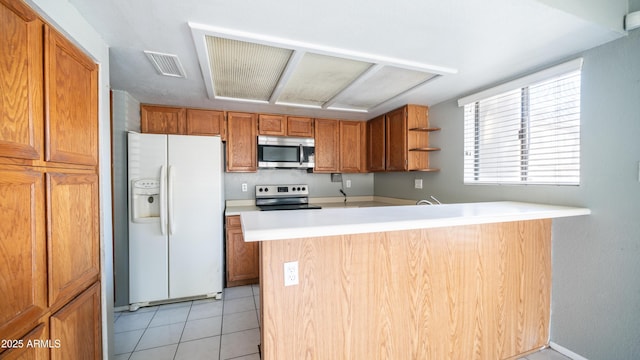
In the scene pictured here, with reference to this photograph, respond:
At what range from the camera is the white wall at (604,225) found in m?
1.48

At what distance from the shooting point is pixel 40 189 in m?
1.02

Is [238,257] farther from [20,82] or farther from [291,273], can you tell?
[20,82]

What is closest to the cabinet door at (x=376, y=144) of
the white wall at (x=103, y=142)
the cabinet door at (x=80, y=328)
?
the white wall at (x=103, y=142)

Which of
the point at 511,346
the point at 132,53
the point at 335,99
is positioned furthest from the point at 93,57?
the point at 511,346

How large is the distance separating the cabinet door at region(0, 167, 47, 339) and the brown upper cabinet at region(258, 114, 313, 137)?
8.03 ft

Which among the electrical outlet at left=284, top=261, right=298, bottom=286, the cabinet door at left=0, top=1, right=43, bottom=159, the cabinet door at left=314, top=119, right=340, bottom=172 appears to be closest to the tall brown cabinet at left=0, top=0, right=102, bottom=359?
the cabinet door at left=0, top=1, right=43, bottom=159

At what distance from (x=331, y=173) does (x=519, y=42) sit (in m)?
2.73

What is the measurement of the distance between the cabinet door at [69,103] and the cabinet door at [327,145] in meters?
2.50

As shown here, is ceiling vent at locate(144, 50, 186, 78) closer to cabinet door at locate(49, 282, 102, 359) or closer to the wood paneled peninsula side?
the wood paneled peninsula side

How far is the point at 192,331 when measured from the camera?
2.11 m

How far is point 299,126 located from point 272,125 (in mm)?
384

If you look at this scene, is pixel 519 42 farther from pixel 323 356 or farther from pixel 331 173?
pixel 331 173

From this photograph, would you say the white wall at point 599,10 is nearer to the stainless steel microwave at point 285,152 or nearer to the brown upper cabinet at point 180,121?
the stainless steel microwave at point 285,152

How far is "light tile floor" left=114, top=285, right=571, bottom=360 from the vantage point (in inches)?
71.8
